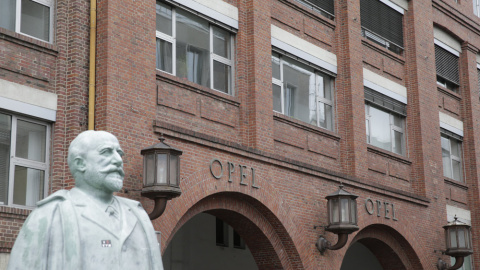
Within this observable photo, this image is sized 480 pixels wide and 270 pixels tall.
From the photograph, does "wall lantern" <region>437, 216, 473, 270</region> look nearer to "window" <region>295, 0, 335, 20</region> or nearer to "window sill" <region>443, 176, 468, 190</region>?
"window sill" <region>443, 176, 468, 190</region>

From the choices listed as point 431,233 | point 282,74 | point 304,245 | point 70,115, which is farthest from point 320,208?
point 70,115

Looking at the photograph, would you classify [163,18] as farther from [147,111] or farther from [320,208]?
[320,208]

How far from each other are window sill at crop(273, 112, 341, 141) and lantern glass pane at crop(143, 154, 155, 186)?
189 inches

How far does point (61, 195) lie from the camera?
17.8 ft

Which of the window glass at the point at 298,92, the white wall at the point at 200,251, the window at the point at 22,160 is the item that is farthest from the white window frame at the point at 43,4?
the white wall at the point at 200,251

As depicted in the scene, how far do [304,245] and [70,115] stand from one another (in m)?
6.33

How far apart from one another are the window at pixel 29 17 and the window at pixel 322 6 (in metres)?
7.36

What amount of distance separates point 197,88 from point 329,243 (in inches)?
185

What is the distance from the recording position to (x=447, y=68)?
1004 inches

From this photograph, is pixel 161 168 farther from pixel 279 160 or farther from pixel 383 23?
pixel 383 23

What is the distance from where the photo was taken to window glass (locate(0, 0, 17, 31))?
1314 cm

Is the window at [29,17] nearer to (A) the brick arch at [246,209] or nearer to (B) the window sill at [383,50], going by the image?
(A) the brick arch at [246,209]

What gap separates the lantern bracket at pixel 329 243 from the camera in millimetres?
17672

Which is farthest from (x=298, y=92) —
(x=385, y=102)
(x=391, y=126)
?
(x=391, y=126)
